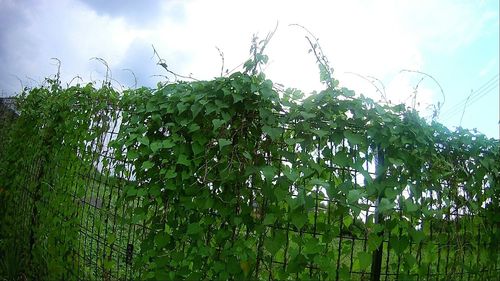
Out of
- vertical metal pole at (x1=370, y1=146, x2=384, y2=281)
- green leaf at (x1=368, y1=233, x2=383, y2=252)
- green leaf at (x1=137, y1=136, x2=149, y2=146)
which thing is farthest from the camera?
green leaf at (x1=137, y1=136, x2=149, y2=146)

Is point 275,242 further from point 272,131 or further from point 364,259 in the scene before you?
point 272,131

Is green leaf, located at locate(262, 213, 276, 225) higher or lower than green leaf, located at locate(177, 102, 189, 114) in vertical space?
lower

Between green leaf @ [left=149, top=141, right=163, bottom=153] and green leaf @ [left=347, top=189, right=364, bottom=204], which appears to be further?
green leaf @ [left=149, top=141, right=163, bottom=153]

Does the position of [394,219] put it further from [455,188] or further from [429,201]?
[455,188]

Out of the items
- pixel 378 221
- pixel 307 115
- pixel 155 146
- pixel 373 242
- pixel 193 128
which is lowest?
pixel 373 242

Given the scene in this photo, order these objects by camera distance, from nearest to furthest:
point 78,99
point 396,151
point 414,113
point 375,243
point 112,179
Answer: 1. point 375,243
2. point 396,151
3. point 414,113
4. point 112,179
5. point 78,99

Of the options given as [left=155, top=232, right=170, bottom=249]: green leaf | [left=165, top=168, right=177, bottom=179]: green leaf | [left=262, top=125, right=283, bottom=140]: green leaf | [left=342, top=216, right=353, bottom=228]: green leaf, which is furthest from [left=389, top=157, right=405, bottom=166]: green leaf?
[left=155, top=232, right=170, bottom=249]: green leaf

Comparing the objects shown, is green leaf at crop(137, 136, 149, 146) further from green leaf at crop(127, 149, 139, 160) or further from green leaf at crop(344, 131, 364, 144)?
green leaf at crop(344, 131, 364, 144)

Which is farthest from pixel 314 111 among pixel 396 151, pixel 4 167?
pixel 4 167

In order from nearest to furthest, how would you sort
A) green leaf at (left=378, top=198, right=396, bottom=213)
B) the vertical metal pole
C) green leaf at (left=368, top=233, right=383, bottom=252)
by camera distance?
green leaf at (left=378, top=198, right=396, bottom=213)
green leaf at (left=368, top=233, right=383, bottom=252)
the vertical metal pole

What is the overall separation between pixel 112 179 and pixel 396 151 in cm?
171

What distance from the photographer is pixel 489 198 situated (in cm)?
238

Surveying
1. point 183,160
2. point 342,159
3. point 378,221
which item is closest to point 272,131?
point 342,159

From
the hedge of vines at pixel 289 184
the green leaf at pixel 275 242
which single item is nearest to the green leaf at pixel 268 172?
the hedge of vines at pixel 289 184
